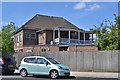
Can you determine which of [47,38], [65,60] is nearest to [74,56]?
[65,60]

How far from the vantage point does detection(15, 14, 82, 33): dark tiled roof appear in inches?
2191

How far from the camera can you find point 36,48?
4728cm

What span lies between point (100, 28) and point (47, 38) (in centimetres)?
2122

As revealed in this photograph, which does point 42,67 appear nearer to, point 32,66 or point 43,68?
point 43,68

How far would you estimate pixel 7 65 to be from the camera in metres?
21.5

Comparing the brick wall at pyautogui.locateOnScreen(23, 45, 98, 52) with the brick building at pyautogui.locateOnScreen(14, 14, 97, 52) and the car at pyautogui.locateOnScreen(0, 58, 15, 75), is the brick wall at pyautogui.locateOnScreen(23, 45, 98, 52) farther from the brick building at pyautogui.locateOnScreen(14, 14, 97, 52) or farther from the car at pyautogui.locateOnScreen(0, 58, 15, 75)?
the car at pyautogui.locateOnScreen(0, 58, 15, 75)

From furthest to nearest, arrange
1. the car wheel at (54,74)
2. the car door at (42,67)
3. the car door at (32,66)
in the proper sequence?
the car door at (32,66), the car door at (42,67), the car wheel at (54,74)

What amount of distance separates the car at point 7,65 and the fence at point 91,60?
24.4ft

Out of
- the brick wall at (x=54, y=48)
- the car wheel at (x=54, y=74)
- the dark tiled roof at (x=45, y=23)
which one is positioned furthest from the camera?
the dark tiled roof at (x=45, y=23)

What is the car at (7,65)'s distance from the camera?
21219 mm

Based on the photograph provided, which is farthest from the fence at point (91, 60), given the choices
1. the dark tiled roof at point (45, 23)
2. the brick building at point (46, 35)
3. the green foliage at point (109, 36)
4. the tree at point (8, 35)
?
the tree at point (8, 35)

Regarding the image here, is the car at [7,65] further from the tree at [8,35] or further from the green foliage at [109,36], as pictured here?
the tree at [8,35]

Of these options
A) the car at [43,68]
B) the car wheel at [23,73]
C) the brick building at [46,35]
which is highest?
the brick building at [46,35]

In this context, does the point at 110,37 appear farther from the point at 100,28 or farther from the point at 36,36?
the point at 36,36
